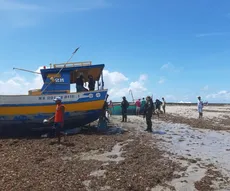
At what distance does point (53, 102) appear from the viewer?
51.3 ft

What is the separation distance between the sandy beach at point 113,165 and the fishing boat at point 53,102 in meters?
2.08

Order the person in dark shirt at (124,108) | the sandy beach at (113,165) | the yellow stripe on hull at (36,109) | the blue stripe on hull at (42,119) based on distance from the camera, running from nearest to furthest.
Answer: the sandy beach at (113,165) → the yellow stripe on hull at (36,109) → the blue stripe on hull at (42,119) → the person in dark shirt at (124,108)

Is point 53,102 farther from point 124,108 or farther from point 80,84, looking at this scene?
point 124,108

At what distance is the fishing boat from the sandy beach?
2075 millimetres

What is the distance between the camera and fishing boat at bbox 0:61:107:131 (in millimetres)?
15367

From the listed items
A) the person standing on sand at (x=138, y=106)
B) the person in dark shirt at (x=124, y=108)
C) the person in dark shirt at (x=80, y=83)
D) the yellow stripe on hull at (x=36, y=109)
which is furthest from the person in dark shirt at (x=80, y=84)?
the person standing on sand at (x=138, y=106)

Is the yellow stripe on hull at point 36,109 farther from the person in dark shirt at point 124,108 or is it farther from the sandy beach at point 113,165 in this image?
the person in dark shirt at point 124,108

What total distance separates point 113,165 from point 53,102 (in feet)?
24.9

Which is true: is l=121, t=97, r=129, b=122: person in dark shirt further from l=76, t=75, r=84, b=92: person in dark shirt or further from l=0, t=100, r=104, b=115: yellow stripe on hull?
l=0, t=100, r=104, b=115: yellow stripe on hull

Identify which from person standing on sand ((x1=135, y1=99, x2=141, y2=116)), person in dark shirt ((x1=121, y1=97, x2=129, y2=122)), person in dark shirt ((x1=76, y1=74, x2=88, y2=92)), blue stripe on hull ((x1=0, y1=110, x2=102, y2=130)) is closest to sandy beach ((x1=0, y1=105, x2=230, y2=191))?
blue stripe on hull ((x1=0, y1=110, x2=102, y2=130))

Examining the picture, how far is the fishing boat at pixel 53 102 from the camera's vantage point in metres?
15.4

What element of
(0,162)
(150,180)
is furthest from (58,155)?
(150,180)

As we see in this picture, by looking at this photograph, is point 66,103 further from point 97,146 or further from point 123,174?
point 123,174

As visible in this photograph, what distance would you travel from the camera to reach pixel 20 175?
7.84 m
